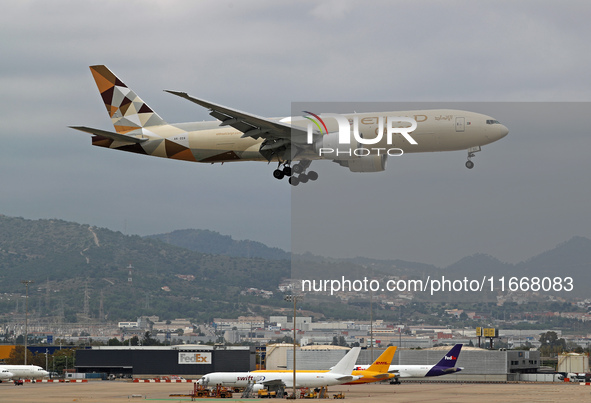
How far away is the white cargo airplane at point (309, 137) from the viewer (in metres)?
69.9

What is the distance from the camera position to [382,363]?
115 m

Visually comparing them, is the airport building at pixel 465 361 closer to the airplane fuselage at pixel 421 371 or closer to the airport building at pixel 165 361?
the airport building at pixel 165 361

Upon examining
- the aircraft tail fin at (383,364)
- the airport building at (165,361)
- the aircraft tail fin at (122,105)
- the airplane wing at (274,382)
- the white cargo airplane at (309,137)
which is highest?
the aircraft tail fin at (122,105)

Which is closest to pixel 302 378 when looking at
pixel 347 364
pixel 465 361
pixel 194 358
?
pixel 347 364

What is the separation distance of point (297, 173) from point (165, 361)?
96.2 meters

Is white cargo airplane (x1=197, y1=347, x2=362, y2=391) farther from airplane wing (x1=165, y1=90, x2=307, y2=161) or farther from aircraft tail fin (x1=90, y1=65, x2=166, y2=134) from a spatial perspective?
airplane wing (x1=165, y1=90, x2=307, y2=161)

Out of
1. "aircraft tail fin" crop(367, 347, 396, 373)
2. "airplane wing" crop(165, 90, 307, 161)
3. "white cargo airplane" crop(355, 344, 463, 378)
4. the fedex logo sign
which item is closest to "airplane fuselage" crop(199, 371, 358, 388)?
"aircraft tail fin" crop(367, 347, 396, 373)

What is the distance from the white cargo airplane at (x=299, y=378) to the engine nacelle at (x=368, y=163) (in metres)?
36.6

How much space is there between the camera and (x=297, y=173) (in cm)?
7912

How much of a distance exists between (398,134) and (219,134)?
17.2m

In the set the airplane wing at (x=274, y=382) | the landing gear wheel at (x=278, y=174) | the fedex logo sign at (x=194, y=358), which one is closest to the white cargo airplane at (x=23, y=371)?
the fedex logo sign at (x=194, y=358)

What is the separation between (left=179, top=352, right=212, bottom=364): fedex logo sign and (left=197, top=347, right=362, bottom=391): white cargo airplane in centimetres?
5471

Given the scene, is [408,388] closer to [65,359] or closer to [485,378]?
[485,378]

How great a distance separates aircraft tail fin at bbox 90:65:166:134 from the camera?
8656cm
